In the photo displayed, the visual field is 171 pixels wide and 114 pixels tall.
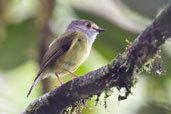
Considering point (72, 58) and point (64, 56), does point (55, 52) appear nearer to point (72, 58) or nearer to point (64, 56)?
point (64, 56)

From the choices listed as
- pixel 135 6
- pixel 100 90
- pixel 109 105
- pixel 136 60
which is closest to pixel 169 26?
pixel 136 60

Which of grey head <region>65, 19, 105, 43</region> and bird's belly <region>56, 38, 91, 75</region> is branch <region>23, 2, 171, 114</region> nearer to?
bird's belly <region>56, 38, 91, 75</region>

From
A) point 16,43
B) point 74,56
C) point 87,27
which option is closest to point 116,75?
point 74,56

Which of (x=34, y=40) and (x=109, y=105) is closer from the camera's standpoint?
(x=109, y=105)

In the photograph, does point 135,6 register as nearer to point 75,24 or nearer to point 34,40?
point 75,24

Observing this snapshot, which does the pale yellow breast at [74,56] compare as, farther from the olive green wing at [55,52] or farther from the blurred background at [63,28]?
the blurred background at [63,28]

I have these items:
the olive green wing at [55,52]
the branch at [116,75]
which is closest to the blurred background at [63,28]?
the olive green wing at [55,52]

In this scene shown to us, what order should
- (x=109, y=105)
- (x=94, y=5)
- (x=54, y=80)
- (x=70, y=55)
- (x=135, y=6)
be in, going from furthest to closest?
(x=94, y=5), (x=54, y=80), (x=109, y=105), (x=135, y=6), (x=70, y=55)

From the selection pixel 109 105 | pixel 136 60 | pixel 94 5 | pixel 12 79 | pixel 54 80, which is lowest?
pixel 136 60
